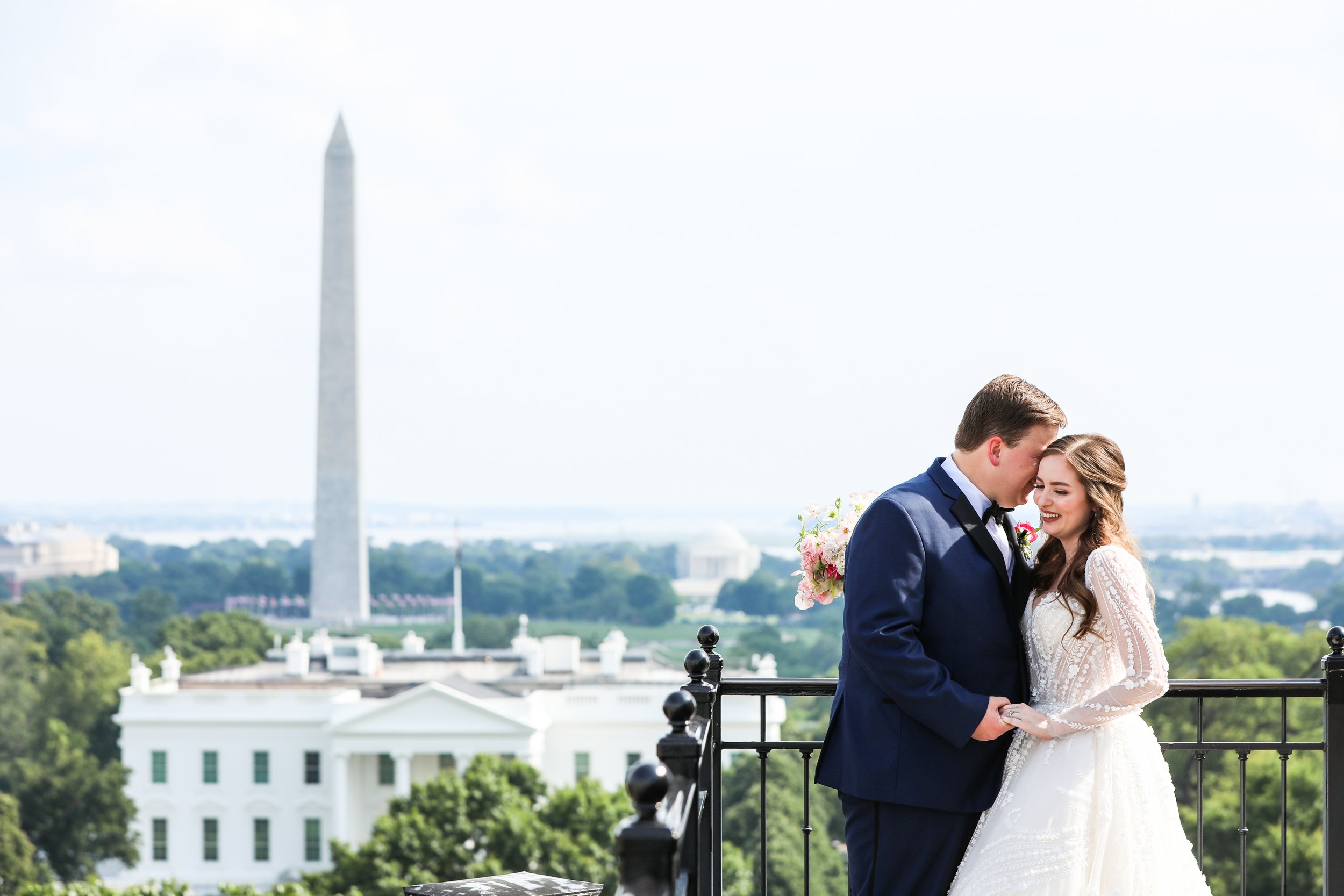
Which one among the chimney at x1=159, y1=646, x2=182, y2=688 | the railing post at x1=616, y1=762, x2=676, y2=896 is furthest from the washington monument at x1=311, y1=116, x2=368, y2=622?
the railing post at x1=616, y1=762, x2=676, y2=896

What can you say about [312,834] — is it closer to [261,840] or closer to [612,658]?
[261,840]

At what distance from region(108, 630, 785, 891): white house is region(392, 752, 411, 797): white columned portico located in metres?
0.07

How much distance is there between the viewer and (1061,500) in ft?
11.8

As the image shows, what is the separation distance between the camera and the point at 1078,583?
3.63 m

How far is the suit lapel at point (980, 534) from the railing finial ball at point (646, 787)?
4.87 ft

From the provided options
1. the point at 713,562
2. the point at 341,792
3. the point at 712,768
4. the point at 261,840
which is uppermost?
the point at 712,768

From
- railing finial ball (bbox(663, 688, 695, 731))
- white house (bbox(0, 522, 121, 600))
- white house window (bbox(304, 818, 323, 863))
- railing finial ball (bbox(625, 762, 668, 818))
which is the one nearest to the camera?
railing finial ball (bbox(625, 762, 668, 818))

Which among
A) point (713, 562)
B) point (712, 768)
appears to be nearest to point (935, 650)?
point (712, 768)

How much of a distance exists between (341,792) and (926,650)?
61836 millimetres

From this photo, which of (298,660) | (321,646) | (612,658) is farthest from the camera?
(612,658)

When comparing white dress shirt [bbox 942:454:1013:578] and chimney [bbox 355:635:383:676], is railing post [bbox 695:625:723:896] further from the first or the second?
chimney [bbox 355:635:383:676]

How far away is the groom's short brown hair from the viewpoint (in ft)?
11.9

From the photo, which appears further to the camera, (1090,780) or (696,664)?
(696,664)

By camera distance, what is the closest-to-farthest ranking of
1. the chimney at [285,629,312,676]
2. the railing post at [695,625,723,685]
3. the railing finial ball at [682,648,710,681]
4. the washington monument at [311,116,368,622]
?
the railing finial ball at [682,648,710,681]
the railing post at [695,625,723,685]
the washington monument at [311,116,368,622]
the chimney at [285,629,312,676]
